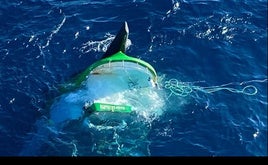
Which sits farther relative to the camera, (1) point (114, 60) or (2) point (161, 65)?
(2) point (161, 65)

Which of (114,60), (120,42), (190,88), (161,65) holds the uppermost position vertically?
(120,42)

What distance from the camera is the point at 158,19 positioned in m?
Answer: 24.0

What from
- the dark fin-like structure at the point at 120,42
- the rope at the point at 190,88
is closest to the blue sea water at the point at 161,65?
the rope at the point at 190,88

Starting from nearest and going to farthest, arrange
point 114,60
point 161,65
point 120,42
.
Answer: point 114,60
point 120,42
point 161,65

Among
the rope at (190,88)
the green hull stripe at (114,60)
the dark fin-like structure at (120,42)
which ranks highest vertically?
the dark fin-like structure at (120,42)

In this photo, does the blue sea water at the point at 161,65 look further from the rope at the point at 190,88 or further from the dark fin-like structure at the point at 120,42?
the dark fin-like structure at the point at 120,42

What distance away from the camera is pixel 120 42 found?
20234mm

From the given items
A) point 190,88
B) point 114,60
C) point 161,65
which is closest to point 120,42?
point 114,60

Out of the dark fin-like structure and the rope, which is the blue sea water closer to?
the rope

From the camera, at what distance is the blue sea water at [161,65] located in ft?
56.1

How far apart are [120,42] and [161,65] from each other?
276cm

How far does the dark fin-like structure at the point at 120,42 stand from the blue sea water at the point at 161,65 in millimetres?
1621

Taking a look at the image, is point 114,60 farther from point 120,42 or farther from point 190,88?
point 190,88
